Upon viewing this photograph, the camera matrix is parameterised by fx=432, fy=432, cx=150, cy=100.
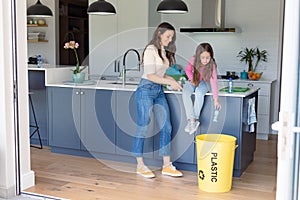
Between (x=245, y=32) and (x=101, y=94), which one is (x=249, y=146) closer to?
(x=101, y=94)

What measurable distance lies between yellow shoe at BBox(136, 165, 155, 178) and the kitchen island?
239mm

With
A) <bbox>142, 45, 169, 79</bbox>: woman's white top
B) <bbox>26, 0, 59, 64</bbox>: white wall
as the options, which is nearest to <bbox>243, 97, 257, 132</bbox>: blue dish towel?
<bbox>142, 45, 169, 79</bbox>: woman's white top

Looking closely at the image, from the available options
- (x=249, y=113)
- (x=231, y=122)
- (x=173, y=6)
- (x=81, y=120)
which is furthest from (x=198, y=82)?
(x=81, y=120)

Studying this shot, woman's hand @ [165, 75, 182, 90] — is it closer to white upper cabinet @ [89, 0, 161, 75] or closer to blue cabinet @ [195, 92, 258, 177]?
blue cabinet @ [195, 92, 258, 177]

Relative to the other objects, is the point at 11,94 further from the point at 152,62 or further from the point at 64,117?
the point at 64,117

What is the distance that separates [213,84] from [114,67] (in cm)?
316

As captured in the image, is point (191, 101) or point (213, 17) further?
point (213, 17)

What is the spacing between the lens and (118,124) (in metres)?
4.50

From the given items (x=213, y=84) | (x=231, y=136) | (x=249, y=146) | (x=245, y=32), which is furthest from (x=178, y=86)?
(x=245, y=32)

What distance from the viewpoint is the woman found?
12.9 feet

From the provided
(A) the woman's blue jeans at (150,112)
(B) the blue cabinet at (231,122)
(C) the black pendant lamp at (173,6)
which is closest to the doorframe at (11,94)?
(A) the woman's blue jeans at (150,112)

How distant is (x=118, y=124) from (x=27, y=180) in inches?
45.8

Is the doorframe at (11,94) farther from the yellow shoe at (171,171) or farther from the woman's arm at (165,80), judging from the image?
the yellow shoe at (171,171)

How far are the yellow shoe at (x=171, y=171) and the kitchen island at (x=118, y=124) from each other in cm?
14
